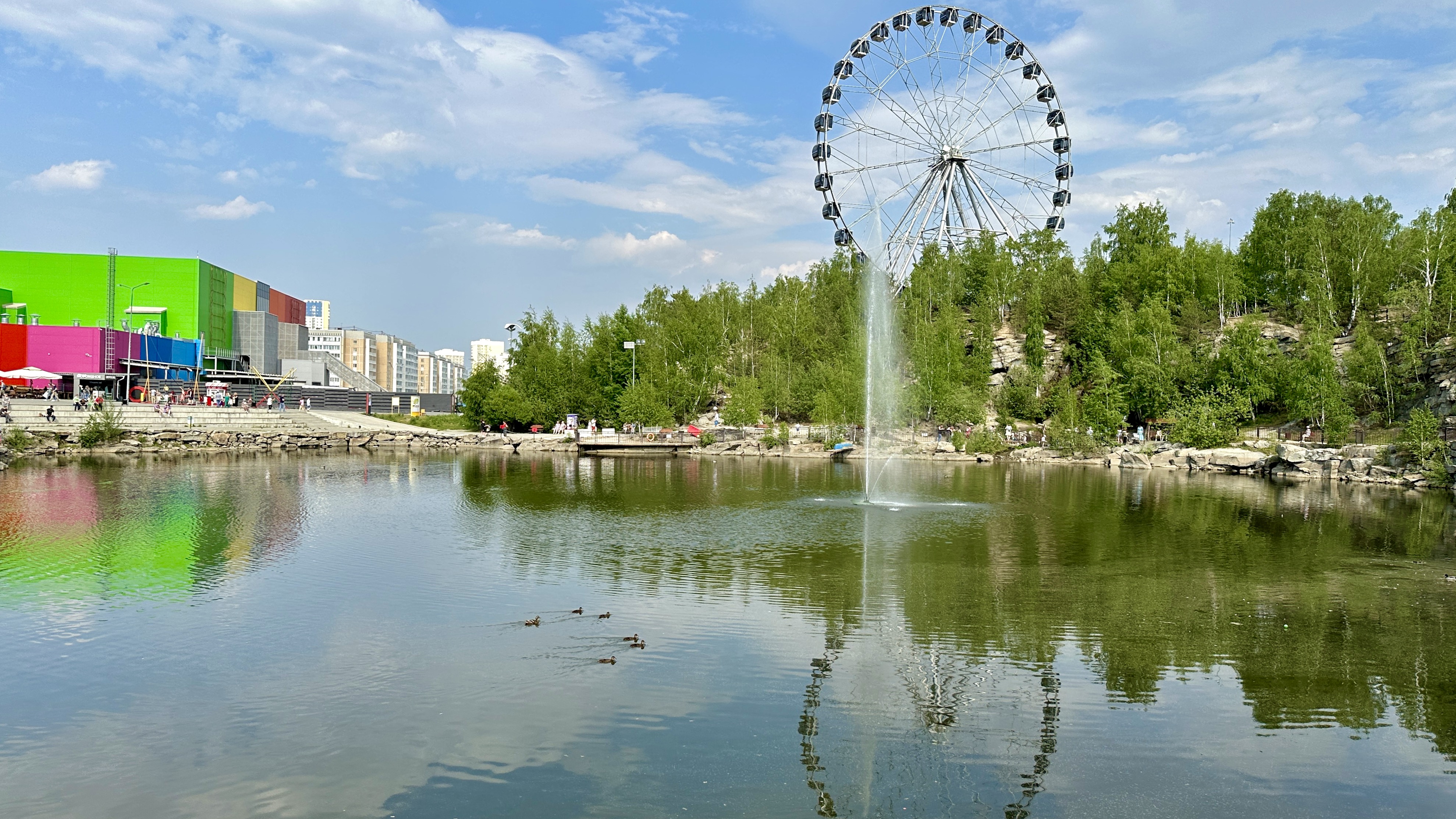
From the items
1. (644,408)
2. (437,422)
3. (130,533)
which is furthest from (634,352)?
(130,533)

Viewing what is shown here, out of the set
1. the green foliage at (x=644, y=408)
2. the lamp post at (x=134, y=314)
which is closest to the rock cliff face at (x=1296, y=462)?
the green foliage at (x=644, y=408)

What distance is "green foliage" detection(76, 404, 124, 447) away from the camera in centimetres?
5725

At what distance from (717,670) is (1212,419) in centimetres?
5711

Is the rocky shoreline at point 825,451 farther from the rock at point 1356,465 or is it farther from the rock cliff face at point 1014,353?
the rock cliff face at point 1014,353

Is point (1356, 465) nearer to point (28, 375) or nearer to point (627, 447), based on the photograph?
point (627, 447)

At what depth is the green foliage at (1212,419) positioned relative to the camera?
60.1 meters

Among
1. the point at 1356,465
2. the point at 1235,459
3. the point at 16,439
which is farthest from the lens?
the point at 1235,459

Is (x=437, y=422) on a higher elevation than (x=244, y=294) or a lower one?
lower

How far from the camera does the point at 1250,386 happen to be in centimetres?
6203

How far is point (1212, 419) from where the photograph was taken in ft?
201

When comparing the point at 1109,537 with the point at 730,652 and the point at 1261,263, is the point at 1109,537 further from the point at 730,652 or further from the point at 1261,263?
the point at 1261,263

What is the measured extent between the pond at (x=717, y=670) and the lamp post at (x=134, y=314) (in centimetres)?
8193

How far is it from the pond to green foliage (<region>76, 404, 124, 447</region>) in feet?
112

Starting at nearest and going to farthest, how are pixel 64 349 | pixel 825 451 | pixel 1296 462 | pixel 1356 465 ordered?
1. pixel 1356 465
2. pixel 1296 462
3. pixel 825 451
4. pixel 64 349
